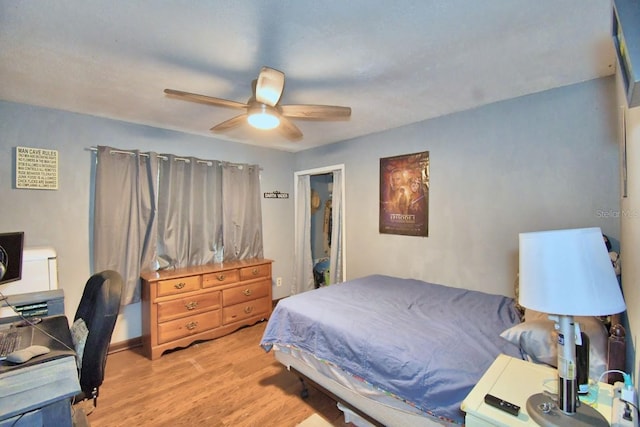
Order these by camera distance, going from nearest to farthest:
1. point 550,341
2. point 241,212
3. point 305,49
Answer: point 550,341, point 305,49, point 241,212

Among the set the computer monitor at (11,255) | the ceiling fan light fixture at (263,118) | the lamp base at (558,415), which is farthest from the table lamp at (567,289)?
the computer monitor at (11,255)

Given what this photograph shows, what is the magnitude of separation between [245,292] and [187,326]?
691 mm

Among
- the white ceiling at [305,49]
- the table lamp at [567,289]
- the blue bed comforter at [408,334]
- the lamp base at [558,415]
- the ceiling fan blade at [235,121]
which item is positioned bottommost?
the blue bed comforter at [408,334]

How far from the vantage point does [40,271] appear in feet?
7.64

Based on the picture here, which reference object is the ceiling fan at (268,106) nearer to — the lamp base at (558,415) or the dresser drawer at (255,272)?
the lamp base at (558,415)

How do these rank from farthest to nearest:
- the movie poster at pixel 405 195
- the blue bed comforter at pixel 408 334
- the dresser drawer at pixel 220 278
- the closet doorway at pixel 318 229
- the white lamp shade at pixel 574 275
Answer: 1. the closet doorway at pixel 318 229
2. the dresser drawer at pixel 220 278
3. the movie poster at pixel 405 195
4. the blue bed comforter at pixel 408 334
5. the white lamp shade at pixel 574 275

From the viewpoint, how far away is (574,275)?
35.7 inches

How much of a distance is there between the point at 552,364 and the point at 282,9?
80.5 inches

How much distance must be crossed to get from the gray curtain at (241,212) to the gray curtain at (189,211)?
0.27ft

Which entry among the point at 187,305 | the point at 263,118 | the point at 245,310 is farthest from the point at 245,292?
the point at 263,118

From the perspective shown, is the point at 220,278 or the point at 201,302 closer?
the point at 201,302

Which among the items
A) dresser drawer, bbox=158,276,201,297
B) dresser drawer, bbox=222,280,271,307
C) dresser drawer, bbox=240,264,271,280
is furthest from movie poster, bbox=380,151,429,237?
dresser drawer, bbox=158,276,201,297

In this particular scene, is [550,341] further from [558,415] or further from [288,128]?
[288,128]

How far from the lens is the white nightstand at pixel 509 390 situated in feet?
3.37
